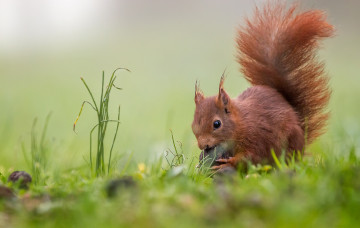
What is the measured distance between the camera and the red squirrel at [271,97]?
12.5ft

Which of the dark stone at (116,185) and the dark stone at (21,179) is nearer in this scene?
the dark stone at (116,185)

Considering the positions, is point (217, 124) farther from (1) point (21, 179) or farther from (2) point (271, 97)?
(1) point (21, 179)

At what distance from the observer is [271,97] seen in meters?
4.02

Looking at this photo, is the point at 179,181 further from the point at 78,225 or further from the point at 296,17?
the point at 296,17

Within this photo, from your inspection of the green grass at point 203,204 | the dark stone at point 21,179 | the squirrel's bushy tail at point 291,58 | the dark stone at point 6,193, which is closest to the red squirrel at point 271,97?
the squirrel's bushy tail at point 291,58

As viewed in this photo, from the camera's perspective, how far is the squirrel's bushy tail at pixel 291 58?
4164 mm

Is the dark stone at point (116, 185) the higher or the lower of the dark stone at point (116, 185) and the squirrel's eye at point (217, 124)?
the lower

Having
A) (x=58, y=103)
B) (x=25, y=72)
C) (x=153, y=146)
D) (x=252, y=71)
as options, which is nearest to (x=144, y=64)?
(x=25, y=72)

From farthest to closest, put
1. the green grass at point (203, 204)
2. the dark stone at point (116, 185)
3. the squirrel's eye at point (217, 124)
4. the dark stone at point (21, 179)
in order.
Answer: the squirrel's eye at point (217, 124) < the dark stone at point (21, 179) < the dark stone at point (116, 185) < the green grass at point (203, 204)

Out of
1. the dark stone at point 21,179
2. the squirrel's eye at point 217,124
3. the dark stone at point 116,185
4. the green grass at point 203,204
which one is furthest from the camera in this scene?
the squirrel's eye at point 217,124

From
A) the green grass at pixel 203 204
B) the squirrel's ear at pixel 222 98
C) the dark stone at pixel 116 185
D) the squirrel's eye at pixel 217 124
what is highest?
the squirrel's ear at pixel 222 98

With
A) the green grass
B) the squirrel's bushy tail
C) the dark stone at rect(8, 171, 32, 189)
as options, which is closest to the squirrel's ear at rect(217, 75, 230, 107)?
the squirrel's bushy tail

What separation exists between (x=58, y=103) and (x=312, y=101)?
23.3 feet

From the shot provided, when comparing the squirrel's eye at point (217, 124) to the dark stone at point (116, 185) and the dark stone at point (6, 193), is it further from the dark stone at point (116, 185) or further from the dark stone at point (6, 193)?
the dark stone at point (6, 193)
